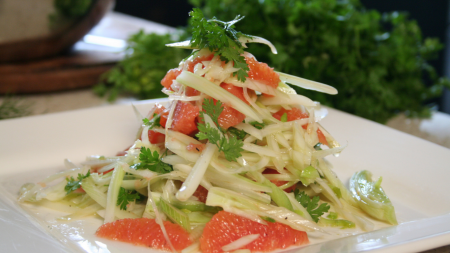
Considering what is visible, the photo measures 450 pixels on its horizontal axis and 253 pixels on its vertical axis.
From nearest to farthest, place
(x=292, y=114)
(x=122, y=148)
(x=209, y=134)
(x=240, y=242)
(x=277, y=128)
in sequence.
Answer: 1. (x=240, y=242)
2. (x=209, y=134)
3. (x=277, y=128)
4. (x=292, y=114)
5. (x=122, y=148)

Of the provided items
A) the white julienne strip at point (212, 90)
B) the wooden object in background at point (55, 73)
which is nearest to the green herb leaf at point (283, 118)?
the white julienne strip at point (212, 90)

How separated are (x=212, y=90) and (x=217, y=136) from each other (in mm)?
217

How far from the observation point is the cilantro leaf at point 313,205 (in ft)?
6.06

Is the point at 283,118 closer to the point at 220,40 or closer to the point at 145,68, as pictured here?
the point at 220,40

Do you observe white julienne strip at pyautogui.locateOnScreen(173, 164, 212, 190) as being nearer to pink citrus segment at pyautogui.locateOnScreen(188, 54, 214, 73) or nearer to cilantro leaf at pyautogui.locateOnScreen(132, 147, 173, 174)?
cilantro leaf at pyautogui.locateOnScreen(132, 147, 173, 174)

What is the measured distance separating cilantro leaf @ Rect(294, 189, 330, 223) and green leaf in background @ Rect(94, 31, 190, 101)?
7.47 feet

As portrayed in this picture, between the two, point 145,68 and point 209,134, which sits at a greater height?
point 209,134

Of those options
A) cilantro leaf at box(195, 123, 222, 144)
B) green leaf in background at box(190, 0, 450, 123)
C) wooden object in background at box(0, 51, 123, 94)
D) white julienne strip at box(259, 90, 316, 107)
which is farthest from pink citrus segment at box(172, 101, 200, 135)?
wooden object in background at box(0, 51, 123, 94)

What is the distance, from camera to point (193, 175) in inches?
68.2

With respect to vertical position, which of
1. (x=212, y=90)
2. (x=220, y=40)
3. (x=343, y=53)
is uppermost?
(x=220, y=40)

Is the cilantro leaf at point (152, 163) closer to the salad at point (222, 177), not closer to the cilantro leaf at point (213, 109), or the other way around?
the salad at point (222, 177)

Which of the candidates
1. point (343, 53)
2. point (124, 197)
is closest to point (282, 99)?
point (124, 197)

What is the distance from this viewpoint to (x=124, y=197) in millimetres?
1868

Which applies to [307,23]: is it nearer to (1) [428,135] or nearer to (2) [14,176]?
(1) [428,135]
